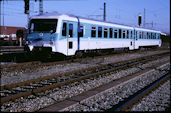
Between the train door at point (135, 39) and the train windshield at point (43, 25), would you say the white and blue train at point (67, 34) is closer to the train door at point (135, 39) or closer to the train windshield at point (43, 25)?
the train windshield at point (43, 25)

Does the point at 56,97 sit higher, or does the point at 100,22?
the point at 100,22

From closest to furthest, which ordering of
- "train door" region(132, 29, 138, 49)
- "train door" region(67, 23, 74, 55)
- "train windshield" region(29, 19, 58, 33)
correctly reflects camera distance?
"train windshield" region(29, 19, 58, 33), "train door" region(67, 23, 74, 55), "train door" region(132, 29, 138, 49)

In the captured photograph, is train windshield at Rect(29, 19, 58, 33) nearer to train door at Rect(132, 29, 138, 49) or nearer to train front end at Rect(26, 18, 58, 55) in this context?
train front end at Rect(26, 18, 58, 55)

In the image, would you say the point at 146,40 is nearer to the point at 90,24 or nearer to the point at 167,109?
the point at 90,24

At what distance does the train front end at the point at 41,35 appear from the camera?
42.4ft

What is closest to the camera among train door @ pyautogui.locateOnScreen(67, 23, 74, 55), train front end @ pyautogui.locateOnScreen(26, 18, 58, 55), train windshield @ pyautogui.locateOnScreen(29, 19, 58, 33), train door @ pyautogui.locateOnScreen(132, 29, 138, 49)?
train front end @ pyautogui.locateOnScreen(26, 18, 58, 55)

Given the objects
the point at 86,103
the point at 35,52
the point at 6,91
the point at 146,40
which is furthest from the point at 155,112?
the point at 146,40

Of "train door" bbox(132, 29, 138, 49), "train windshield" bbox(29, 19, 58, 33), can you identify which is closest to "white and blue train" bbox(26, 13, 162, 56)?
"train windshield" bbox(29, 19, 58, 33)

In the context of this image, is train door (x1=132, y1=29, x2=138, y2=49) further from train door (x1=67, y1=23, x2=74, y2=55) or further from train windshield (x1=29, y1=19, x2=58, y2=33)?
train windshield (x1=29, y1=19, x2=58, y2=33)

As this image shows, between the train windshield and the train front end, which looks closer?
the train front end

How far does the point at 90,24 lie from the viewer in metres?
15.8

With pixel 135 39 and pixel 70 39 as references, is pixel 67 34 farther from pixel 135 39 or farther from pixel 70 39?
pixel 135 39

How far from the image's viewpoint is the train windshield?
13060 mm

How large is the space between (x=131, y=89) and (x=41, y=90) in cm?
289
